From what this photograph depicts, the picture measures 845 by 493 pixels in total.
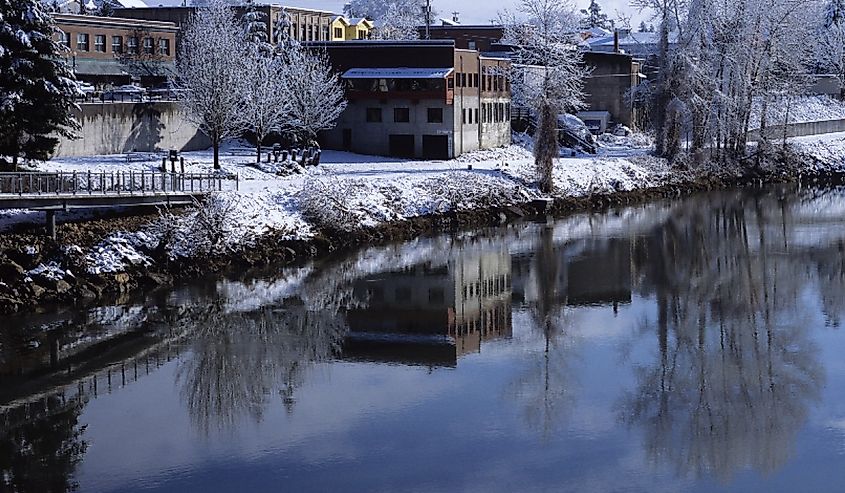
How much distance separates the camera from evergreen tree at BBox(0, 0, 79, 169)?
36.8m

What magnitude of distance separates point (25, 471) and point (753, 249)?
95.2 ft

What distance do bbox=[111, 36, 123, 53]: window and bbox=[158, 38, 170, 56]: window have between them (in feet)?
9.03

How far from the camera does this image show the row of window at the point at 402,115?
58.9 m

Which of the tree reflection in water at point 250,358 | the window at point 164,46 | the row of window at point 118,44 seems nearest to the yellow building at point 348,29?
the window at point 164,46

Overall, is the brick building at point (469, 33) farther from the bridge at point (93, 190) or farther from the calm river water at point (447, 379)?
the bridge at point (93, 190)

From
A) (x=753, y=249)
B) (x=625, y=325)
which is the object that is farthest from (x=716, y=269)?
(x=625, y=325)

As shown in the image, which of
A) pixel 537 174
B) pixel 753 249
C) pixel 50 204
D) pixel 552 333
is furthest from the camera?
pixel 537 174

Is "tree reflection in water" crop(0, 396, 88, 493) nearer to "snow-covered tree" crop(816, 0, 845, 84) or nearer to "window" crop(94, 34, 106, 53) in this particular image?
"window" crop(94, 34, 106, 53)

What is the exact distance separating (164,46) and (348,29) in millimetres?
39983

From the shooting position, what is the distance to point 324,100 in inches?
2194

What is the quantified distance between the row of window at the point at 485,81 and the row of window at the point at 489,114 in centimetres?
98

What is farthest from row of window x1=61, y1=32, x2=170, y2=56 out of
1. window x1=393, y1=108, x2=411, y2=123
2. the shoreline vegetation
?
the shoreline vegetation

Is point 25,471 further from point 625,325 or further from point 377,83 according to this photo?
point 377,83

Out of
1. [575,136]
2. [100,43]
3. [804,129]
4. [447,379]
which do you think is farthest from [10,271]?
[804,129]
